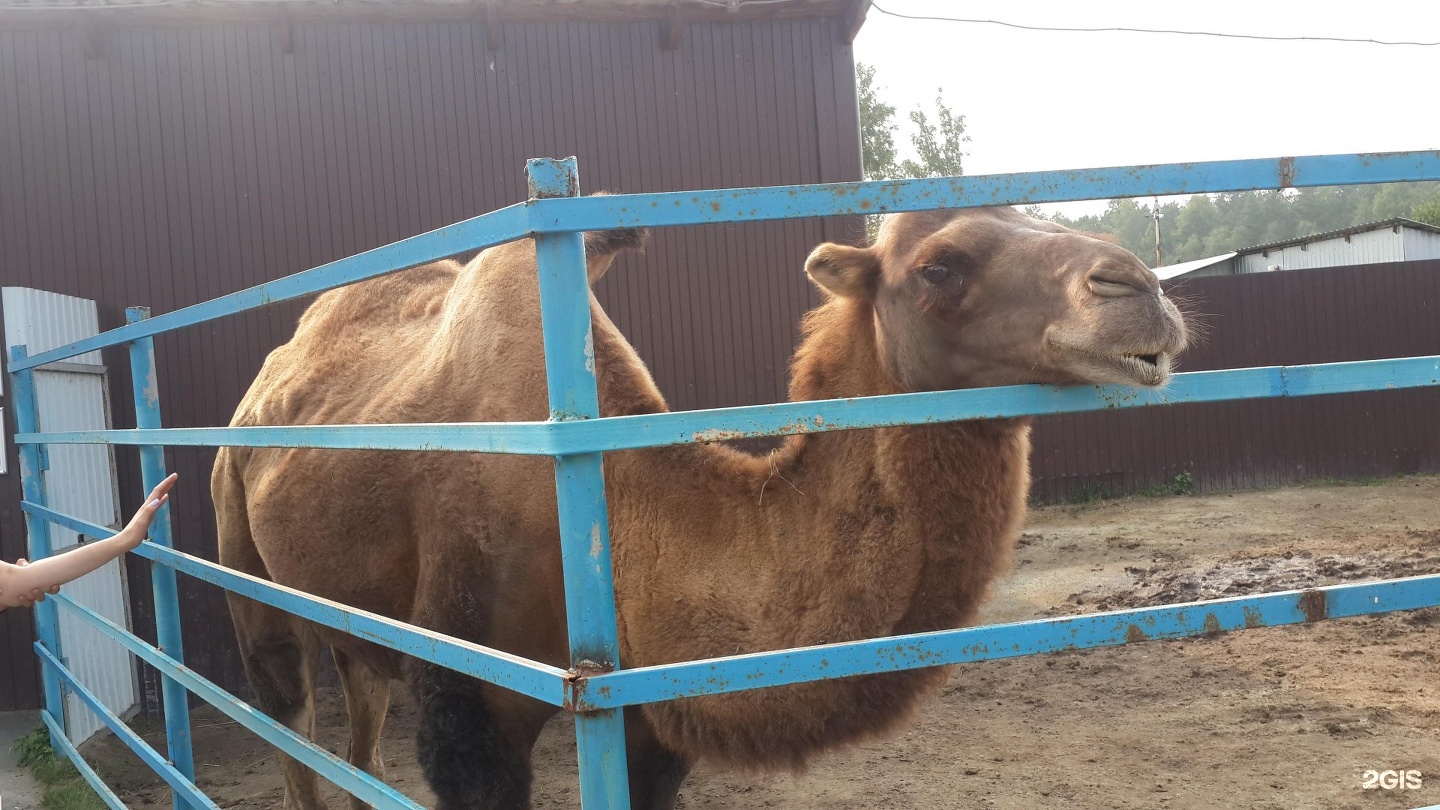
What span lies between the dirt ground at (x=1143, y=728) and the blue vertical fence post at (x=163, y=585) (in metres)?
1.93

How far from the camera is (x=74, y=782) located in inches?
243

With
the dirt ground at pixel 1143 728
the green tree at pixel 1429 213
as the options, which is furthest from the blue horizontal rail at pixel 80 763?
the green tree at pixel 1429 213

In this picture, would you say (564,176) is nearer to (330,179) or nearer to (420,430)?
(420,430)

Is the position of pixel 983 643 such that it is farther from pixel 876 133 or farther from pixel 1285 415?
pixel 876 133

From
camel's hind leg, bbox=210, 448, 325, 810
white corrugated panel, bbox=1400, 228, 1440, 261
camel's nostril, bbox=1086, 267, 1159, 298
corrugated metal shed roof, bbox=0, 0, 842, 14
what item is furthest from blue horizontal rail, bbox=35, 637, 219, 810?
white corrugated panel, bbox=1400, 228, 1440, 261

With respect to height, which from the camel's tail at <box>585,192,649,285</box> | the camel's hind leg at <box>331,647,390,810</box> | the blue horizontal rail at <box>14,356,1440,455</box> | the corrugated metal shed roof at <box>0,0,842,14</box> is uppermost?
the corrugated metal shed roof at <box>0,0,842,14</box>

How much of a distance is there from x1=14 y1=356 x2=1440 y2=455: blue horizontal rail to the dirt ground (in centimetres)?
207

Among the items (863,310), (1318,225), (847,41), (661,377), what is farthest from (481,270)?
(1318,225)

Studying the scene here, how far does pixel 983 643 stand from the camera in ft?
5.74

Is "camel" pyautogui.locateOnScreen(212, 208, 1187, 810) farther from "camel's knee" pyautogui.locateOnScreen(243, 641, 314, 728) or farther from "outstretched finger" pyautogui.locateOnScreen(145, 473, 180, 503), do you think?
"camel's knee" pyautogui.locateOnScreen(243, 641, 314, 728)

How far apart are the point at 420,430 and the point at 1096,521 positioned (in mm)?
11394

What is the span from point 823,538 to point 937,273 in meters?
0.73

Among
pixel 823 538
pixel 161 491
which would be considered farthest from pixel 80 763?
pixel 823 538

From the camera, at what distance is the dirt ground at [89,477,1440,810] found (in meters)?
5.08
